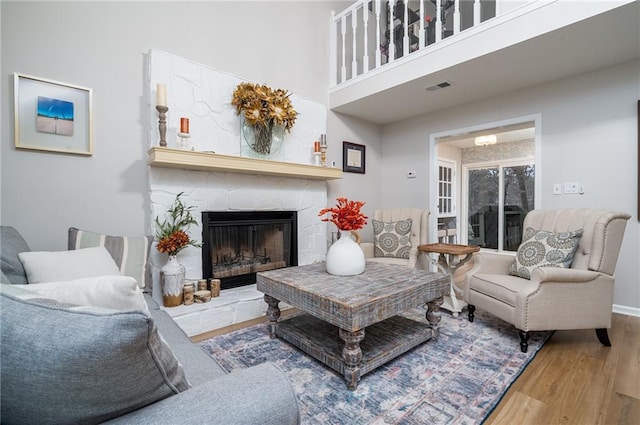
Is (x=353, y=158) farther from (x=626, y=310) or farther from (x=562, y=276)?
(x=626, y=310)

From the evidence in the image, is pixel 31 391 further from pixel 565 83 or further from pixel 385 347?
pixel 565 83

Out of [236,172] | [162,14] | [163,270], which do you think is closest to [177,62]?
[162,14]

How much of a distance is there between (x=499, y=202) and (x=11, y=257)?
21.9 ft

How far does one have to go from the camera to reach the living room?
201 centimetres

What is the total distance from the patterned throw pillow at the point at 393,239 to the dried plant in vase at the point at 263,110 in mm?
1590

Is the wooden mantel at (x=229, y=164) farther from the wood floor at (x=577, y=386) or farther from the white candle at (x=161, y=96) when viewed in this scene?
the wood floor at (x=577, y=386)

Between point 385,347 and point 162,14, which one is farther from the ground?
point 162,14

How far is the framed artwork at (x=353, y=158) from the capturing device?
4.03 m

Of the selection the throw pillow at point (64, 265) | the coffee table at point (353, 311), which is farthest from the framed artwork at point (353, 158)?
the throw pillow at point (64, 265)

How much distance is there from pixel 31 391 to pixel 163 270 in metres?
2.01

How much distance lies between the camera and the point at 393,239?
3346 millimetres

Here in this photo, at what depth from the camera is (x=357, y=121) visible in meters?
4.23

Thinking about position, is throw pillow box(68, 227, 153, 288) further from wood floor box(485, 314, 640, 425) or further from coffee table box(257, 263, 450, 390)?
wood floor box(485, 314, 640, 425)

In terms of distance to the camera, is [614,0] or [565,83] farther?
[565,83]
